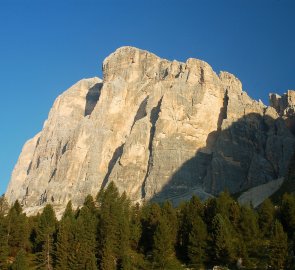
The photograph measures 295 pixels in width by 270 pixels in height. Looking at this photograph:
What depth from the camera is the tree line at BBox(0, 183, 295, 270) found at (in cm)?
8031

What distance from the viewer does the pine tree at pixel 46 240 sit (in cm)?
8319

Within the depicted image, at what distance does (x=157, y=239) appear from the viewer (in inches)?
3374

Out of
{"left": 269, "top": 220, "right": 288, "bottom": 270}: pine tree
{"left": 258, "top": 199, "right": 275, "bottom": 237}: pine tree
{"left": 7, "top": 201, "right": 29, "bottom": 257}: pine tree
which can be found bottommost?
{"left": 269, "top": 220, "right": 288, "bottom": 270}: pine tree

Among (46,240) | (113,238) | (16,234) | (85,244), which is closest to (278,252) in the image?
(113,238)

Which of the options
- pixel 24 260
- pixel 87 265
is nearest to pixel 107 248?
pixel 87 265

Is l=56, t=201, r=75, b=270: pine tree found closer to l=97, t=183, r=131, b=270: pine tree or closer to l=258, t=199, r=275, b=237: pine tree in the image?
l=97, t=183, r=131, b=270: pine tree

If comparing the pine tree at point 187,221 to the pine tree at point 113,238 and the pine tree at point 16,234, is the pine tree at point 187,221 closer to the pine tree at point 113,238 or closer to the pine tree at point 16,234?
the pine tree at point 113,238

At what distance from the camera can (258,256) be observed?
8319 centimetres

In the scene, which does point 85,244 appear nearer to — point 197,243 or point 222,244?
point 197,243

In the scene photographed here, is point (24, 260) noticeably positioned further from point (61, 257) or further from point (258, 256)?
point (258, 256)

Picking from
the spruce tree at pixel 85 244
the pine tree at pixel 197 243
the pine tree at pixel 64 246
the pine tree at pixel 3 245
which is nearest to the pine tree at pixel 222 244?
the pine tree at pixel 197 243

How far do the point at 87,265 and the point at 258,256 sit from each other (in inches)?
1038

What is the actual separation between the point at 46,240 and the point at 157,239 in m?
17.9

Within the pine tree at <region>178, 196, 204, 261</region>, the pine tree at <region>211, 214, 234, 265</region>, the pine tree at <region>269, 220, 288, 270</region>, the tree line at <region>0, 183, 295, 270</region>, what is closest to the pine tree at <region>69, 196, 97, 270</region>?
the tree line at <region>0, 183, 295, 270</region>
